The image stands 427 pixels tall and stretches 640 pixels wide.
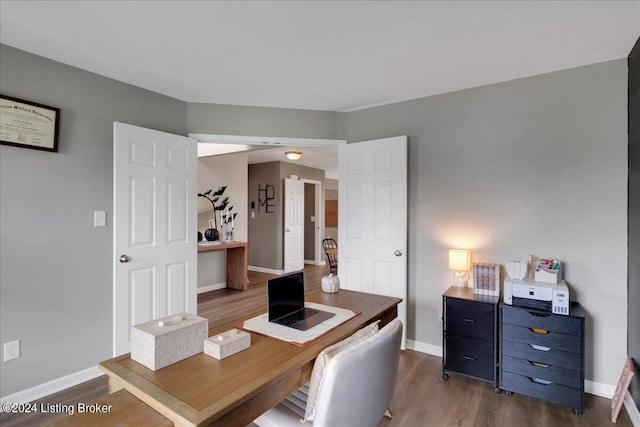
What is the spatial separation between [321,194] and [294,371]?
705 centimetres

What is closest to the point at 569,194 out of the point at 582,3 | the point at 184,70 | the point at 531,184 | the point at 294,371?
the point at 531,184

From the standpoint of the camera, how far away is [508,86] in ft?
8.94

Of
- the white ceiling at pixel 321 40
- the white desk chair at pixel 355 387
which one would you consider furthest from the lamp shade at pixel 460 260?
the white desk chair at pixel 355 387

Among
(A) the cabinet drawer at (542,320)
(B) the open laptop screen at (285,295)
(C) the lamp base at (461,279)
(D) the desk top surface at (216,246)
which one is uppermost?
(B) the open laptop screen at (285,295)

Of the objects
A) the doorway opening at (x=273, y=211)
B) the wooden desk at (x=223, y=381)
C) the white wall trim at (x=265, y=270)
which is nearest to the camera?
the wooden desk at (x=223, y=381)

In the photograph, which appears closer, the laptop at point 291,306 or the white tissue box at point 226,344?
the white tissue box at point 226,344

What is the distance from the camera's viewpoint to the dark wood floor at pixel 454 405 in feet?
6.77

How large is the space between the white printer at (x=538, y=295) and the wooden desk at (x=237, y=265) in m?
3.92

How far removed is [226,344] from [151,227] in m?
1.92

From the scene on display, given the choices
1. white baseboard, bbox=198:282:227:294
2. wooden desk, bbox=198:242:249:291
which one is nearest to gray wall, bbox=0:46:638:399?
white baseboard, bbox=198:282:227:294

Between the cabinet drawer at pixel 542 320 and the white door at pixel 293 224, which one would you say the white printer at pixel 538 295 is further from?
the white door at pixel 293 224

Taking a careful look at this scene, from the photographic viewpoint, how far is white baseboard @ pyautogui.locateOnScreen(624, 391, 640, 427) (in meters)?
2.01

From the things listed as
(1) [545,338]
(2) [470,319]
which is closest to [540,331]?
(1) [545,338]

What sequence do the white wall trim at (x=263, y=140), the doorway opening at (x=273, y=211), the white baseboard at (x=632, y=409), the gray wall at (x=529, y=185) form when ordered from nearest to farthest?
the white baseboard at (x=632, y=409), the gray wall at (x=529, y=185), the white wall trim at (x=263, y=140), the doorway opening at (x=273, y=211)
